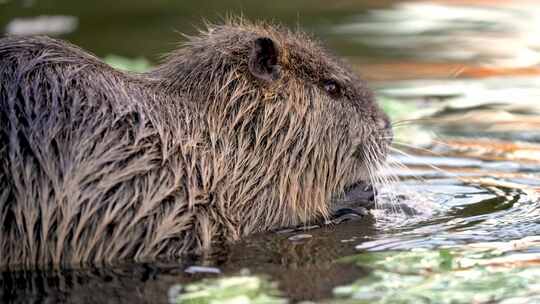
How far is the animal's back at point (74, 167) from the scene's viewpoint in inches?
168

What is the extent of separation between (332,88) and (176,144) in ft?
3.11

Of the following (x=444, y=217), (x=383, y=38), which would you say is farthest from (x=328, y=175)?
(x=383, y=38)

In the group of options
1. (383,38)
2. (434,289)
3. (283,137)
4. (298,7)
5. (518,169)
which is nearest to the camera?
Answer: (434,289)

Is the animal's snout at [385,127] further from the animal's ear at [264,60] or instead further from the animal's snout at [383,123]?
the animal's ear at [264,60]

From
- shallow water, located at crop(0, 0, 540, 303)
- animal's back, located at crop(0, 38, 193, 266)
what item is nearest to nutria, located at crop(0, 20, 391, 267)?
animal's back, located at crop(0, 38, 193, 266)

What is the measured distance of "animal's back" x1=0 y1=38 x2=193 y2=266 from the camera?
4.26 metres

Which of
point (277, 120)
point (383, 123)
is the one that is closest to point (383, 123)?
point (383, 123)

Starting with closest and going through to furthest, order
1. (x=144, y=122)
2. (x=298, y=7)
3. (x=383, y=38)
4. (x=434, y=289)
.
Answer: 1. (x=434, y=289)
2. (x=144, y=122)
3. (x=383, y=38)
4. (x=298, y=7)

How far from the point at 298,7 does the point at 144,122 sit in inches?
222

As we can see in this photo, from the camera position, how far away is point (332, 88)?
5324mm

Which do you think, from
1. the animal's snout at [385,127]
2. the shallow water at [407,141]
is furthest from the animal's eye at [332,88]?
the shallow water at [407,141]

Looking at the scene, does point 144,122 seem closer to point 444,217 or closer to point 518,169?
point 444,217

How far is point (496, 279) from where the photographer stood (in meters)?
4.11

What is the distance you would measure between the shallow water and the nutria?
0.13m
